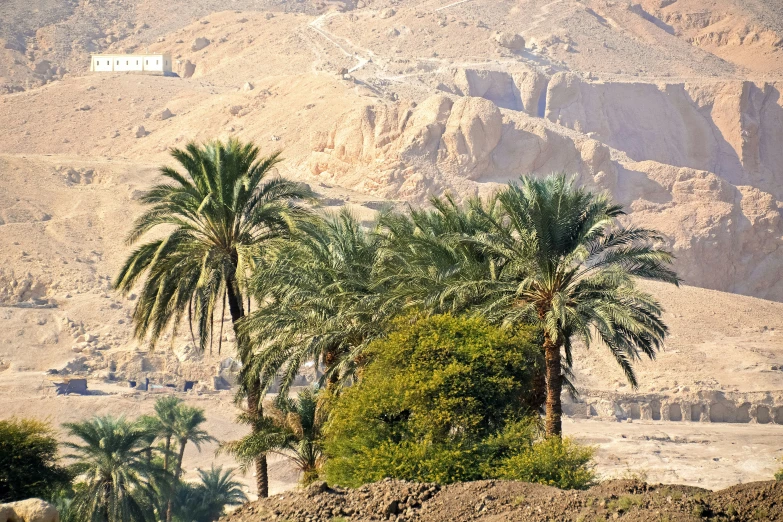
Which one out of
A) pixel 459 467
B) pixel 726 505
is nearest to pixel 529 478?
pixel 459 467

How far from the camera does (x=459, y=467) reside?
1692 cm

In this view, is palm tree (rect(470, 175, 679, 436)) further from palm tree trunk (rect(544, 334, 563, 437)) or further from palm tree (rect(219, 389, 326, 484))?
palm tree (rect(219, 389, 326, 484))

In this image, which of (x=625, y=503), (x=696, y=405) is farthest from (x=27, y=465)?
(x=696, y=405)

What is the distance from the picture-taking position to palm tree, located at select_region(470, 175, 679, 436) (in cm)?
1800

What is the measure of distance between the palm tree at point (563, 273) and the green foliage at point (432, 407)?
501mm

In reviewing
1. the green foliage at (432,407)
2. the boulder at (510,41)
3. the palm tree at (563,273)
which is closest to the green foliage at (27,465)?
the green foliage at (432,407)

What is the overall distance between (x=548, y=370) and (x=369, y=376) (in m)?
2.67

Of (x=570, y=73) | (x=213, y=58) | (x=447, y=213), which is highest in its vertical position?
(x=213, y=58)

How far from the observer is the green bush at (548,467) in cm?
1658

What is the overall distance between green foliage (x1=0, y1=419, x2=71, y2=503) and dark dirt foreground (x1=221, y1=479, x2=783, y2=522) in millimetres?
7787

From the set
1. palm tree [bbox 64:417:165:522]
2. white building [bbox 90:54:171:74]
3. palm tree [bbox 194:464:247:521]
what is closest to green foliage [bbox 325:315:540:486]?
palm tree [bbox 64:417:165:522]

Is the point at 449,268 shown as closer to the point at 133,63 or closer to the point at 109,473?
the point at 109,473

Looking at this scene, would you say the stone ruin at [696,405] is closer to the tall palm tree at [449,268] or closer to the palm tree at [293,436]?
the palm tree at [293,436]

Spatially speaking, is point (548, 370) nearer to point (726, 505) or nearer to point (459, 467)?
point (459, 467)
